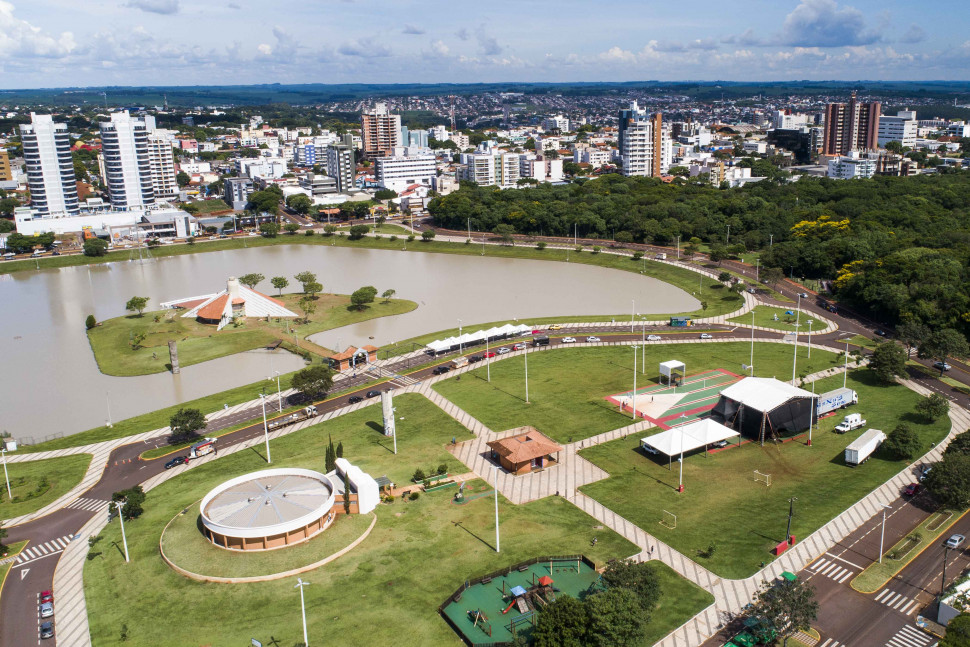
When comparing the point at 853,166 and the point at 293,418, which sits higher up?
the point at 853,166

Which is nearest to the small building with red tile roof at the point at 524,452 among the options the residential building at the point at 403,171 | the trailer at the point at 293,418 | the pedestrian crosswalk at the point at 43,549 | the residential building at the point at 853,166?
the trailer at the point at 293,418

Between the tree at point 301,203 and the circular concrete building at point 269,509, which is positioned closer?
the circular concrete building at point 269,509

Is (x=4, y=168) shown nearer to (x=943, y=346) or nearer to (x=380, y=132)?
(x=380, y=132)

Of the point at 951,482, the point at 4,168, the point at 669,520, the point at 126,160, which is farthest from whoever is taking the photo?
the point at 4,168

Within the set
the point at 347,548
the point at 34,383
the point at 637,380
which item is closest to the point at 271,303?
the point at 34,383

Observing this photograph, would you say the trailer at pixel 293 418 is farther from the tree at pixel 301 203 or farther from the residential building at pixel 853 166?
the residential building at pixel 853 166

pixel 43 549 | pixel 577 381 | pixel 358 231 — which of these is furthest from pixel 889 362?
pixel 358 231

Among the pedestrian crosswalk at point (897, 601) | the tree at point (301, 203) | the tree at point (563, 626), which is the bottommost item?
the pedestrian crosswalk at point (897, 601)
